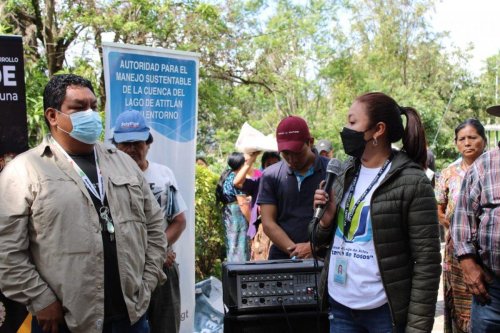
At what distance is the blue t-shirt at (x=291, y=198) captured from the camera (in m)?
4.82

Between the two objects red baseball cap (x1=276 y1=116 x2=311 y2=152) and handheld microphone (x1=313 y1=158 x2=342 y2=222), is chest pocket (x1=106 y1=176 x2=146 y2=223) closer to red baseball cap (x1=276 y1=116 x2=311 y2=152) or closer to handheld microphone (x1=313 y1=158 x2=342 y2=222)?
handheld microphone (x1=313 y1=158 x2=342 y2=222)

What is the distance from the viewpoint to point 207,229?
8062 mm

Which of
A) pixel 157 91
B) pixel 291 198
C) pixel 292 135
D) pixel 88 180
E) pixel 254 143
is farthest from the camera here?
pixel 254 143

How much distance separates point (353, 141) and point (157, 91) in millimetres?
2845

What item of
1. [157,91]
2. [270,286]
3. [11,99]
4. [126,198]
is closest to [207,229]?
[157,91]

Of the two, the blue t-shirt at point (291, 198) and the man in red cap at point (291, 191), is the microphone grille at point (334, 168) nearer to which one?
the man in red cap at point (291, 191)

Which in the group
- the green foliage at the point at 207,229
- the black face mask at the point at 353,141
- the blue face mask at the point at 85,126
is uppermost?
the blue face mask at the point at 85,126

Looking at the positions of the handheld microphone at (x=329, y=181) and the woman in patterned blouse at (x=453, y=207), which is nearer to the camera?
the handheld microphone at (x=329, y=181)

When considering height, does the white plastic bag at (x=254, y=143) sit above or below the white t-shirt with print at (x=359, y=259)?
above

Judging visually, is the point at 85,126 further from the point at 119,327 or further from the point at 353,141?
the point at 353,141

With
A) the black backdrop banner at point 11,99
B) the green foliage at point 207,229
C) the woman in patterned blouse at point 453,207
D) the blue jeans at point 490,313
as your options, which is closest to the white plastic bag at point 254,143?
the green foliage at point 207,229

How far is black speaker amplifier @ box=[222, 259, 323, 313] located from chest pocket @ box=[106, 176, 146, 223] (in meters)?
0.89

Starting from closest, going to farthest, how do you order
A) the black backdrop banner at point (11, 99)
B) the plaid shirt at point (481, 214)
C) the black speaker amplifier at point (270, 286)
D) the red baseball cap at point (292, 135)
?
the plaid shirt at point (481, 214) → the black speaker amplifier at point (270, 286) → the black backdrop banner at point (11, 99) → the red baseball cap at point (292, 135)

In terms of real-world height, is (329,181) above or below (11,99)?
below
